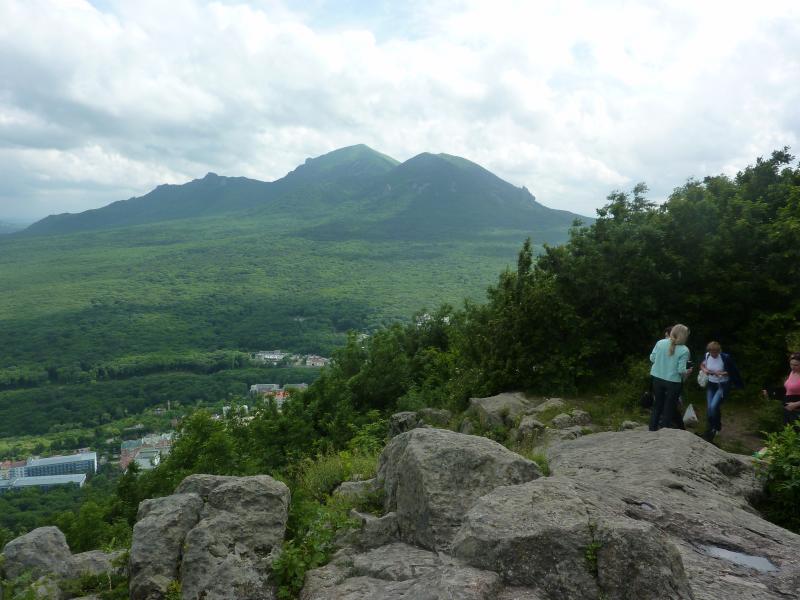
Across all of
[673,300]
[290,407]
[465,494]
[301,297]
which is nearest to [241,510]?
[465,494]

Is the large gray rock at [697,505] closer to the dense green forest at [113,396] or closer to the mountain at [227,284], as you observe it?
the dense green forest at [113,396]

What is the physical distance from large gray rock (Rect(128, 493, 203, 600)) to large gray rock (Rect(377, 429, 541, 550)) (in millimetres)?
2170

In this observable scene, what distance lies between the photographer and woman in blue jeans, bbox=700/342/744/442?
9977 mm

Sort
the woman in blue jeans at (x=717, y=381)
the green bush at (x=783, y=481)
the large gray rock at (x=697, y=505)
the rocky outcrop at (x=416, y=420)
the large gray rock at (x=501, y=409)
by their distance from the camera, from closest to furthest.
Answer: the large gray rock at (x=697, y=505) → the green bush at (x=783, y=481) → the woman in blue jeans at (x=717, y=381) → the large gray rock at (x=501, y=409) → the rocky outcrop at (x=416, y=420)

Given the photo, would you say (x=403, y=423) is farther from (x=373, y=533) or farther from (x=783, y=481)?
(x=783, y=481)

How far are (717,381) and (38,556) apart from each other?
11655 mm

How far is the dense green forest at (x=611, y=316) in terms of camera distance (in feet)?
40.7

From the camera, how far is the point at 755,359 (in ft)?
40.2

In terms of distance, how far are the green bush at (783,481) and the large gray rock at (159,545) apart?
6.70 metres

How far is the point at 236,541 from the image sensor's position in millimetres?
5301

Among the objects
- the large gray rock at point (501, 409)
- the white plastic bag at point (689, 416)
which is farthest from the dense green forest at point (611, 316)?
the white plastic bag at point (689, 416)

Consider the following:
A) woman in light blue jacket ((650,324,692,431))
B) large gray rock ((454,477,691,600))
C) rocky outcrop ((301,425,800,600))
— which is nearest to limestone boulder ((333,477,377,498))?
rocky outcrop ((301,425,800,600))

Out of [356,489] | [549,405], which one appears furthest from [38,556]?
[549,405]

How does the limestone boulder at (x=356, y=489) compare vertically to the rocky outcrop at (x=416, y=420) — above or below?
above
